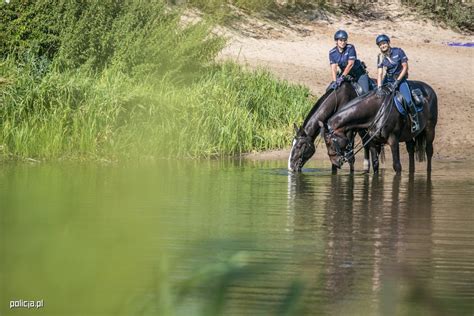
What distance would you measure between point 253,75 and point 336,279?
54.9 feet

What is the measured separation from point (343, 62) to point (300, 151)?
1617mm

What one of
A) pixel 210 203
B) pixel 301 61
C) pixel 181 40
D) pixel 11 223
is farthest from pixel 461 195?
pixel 301 61

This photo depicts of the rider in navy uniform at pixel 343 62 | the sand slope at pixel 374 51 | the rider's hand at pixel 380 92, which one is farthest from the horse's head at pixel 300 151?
the sand slope at pixel 374 51

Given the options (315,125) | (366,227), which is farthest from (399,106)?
(366,227)

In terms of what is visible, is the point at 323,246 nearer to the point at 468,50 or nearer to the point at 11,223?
the point at 11,223

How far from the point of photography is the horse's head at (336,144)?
16891 millimetres

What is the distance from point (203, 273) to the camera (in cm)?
202

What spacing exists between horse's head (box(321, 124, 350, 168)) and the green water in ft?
0.95

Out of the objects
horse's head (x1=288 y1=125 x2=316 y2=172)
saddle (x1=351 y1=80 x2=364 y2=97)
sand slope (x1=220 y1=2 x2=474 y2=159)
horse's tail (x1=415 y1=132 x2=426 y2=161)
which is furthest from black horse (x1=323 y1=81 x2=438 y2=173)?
sand slope (x1=220 y1=2 x2=474 y2=159)

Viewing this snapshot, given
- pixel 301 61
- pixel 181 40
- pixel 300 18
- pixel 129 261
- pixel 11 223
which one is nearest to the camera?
pixel 129 261

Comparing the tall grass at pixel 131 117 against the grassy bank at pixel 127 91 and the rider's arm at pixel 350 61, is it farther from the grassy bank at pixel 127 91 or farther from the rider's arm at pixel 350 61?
the rider's arm at pixel 350 61

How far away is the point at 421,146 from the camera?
1795 cm

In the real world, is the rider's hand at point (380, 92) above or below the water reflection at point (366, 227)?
above

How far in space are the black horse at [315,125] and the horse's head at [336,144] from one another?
0.15 metres
